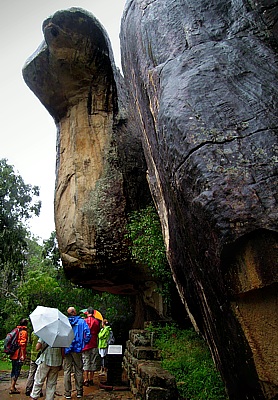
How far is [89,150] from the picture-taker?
10672mm

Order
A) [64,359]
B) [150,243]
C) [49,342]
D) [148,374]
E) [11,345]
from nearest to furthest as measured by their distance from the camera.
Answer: [148,374], [49,342], [64,359], [11,345], [150,243]

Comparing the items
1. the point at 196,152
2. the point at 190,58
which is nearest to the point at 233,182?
the point at 196,152

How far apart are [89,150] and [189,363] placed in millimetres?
6730

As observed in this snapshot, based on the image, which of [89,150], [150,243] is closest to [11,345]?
[150,243]

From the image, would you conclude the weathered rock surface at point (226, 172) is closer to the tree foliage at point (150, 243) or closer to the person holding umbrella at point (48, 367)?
the person holding umbrella at point (48, 367)

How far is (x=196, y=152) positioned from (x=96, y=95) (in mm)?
8124

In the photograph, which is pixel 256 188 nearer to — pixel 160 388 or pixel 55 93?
pixel 160 388

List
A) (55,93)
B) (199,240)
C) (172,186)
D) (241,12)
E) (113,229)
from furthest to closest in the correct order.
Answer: (55,93)
(113,229)
(241,12)
(172,186)
(199,240)

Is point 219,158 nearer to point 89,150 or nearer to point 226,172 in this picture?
point 226,172

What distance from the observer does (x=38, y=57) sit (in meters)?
10.7

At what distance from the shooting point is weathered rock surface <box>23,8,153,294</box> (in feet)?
31.5

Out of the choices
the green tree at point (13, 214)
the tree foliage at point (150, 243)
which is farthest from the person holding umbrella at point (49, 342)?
the green tree at point (13, 214)

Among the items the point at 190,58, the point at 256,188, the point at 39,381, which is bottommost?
the point at 39,381

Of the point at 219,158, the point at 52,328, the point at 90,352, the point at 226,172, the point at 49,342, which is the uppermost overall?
the point at 219,158
